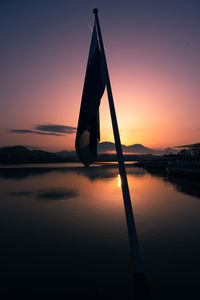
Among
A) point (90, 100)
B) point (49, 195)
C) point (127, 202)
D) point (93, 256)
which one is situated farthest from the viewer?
point (49, 195)

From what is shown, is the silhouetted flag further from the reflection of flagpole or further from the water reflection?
the water reflection

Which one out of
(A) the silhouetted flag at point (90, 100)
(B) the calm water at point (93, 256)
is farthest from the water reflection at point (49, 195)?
(A) the silhouetted flag at point (90, 100)

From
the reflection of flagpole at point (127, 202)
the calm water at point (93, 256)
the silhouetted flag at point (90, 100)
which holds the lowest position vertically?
the calm water at point (93, 256)

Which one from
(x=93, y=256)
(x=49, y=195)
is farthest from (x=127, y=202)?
(x=49, y=195)

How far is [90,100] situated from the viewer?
19.7ft

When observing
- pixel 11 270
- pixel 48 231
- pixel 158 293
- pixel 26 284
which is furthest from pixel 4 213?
pixel 158 293

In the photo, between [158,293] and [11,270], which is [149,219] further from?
[11,270]

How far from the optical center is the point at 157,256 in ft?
27.4

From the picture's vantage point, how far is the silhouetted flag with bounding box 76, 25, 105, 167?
19.4 ft

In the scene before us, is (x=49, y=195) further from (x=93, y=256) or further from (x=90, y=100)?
(x=90, y=100)

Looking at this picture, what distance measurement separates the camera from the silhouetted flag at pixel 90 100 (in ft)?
19.4

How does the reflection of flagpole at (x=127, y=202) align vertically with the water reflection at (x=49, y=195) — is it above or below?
above

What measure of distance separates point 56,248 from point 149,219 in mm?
7823

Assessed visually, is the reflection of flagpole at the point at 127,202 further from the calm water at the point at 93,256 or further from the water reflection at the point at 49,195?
the water reflection at the point at 49,195
